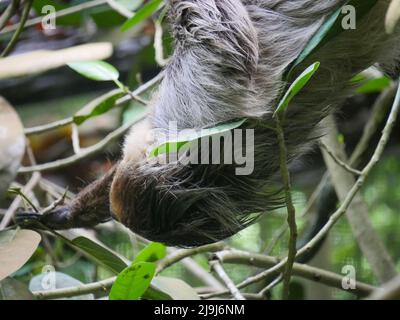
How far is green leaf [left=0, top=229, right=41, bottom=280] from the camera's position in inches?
43.1

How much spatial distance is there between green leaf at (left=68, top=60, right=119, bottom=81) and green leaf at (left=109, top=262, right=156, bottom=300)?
531 mm

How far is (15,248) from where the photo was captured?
116 cm

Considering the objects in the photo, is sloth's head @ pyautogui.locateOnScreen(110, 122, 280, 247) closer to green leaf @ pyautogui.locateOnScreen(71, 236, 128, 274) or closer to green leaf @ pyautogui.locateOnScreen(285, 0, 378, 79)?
green leaf @ pyautogui.locateOnScreen(71, 236, 128, 274)

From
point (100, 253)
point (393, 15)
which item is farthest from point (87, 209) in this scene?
point (393, 15)

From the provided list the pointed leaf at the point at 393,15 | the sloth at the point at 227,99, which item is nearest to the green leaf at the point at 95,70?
the sloth at the point at 227,99

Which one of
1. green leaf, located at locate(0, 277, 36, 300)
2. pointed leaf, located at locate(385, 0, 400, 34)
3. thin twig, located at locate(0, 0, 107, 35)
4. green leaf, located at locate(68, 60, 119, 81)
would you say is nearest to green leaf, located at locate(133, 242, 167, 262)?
green leaf, located at locate(0, 277, 36, 300)

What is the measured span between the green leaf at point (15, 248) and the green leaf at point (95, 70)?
420mm

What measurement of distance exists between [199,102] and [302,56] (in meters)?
0.23

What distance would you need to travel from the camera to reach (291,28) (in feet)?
4.49

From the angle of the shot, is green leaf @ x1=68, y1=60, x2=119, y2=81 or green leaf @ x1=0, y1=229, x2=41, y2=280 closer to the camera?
green leaf @ x1=0, y1=229, x2=41, y2=280

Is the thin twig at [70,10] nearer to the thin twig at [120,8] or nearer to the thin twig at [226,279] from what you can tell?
the thin twig at [120,8]

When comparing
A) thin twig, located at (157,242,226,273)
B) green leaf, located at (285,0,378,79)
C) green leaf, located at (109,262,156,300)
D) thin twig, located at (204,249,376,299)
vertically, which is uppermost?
green leaf, located at (285,0,378,79)

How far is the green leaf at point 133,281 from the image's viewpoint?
111 centimetres

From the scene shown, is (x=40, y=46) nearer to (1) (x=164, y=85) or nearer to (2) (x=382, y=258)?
(1) (x=164, y=85)
